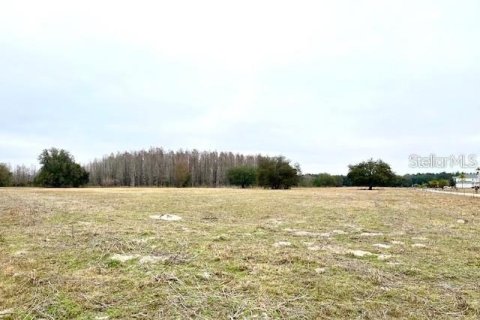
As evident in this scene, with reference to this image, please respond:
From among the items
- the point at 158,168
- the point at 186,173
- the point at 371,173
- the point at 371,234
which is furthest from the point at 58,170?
the point at 371,234

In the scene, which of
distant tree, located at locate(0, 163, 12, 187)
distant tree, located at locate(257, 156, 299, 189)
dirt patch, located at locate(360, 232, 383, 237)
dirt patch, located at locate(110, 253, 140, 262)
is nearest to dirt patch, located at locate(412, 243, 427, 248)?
dirt patch, located at locate(360, 232, 383, 237)

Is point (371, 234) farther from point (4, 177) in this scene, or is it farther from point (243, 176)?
point (4, 177)

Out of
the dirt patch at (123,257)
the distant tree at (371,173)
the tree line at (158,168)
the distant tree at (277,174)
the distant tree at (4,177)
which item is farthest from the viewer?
the tree line at (158,168)

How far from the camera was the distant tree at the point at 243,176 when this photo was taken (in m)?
77.9

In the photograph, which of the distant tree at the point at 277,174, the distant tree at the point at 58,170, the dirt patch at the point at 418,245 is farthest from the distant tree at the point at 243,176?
the dirt patch at the point at 418,245

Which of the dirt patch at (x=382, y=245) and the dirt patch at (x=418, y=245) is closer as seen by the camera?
the dirt patch at (x=382, y=245)

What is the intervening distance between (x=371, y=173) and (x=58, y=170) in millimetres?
58705

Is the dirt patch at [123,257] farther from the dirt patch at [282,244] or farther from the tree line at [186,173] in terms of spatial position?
the tree line at [186,173]

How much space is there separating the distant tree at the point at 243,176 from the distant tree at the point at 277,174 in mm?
10981

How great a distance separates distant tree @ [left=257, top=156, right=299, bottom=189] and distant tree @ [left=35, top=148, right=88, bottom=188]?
1401 inches

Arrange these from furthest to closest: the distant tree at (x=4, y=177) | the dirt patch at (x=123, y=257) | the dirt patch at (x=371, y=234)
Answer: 1. the distant tree at (x=4, y=177)
2. the dirt patch at (x=371, y=234)
3. the dirt patch at (x=123, y=257)

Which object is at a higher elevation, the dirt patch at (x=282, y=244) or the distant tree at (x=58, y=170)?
the distant tree at (x=58, y=170)

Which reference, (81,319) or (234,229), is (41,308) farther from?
(234,229)

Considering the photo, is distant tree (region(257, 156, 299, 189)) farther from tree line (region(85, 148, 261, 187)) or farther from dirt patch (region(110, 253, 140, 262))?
dirt patch (region(110, 253, 140, 262))
